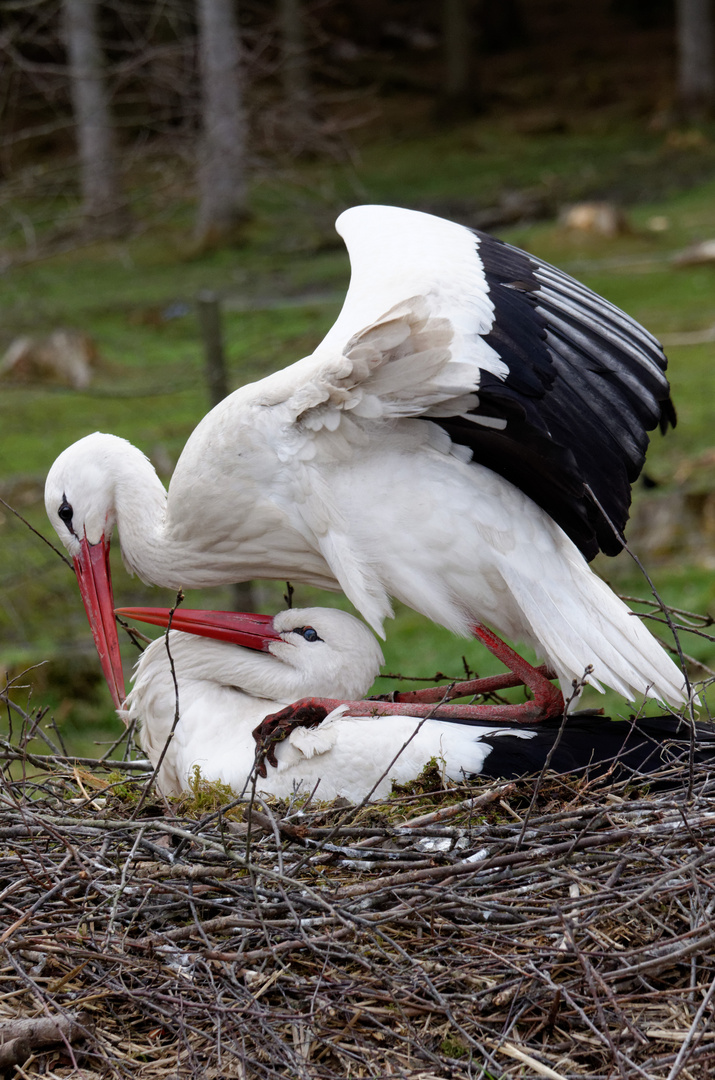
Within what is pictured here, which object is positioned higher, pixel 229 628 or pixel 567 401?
pixel 567 401

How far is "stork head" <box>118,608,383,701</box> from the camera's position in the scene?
4.53 m

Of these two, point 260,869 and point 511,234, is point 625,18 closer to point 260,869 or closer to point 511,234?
point 511,234

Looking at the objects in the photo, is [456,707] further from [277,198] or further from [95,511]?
[277,198]

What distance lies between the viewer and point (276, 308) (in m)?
13.6

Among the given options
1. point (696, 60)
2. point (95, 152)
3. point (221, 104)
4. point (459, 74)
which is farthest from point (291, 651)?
point (459, 74)

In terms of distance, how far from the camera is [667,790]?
4031 millimetres

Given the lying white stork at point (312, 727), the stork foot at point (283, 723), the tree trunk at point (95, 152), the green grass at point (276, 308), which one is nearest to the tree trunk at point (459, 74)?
the green grass at point (276, 308)

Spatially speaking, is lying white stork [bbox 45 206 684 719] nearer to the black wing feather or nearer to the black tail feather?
the black wing feather

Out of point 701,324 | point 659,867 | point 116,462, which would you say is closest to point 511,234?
point 701,324

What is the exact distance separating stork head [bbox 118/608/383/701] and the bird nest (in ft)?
2.29

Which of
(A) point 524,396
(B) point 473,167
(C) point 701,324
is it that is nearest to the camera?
(A) point 524,396

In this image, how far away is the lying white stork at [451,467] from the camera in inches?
157

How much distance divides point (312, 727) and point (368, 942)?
36.6 inches

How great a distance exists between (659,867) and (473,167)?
755 inches
